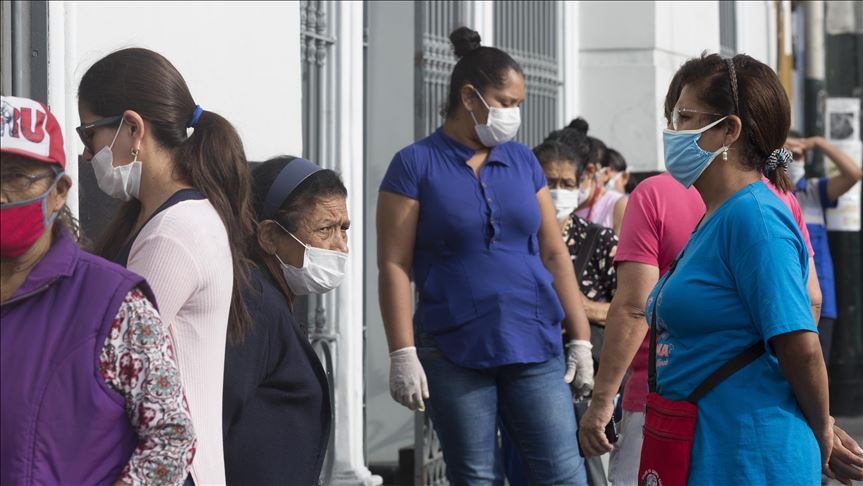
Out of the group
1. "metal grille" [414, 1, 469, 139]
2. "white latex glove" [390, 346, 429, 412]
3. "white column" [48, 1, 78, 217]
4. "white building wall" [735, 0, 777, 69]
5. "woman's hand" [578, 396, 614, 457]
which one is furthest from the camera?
"white building wall" [735, 0, 777, 69]

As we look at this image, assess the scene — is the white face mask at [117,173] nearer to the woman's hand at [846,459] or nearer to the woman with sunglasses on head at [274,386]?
the woman with sunglasses on head at [274,386]

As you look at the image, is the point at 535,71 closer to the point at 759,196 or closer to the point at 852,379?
the point at 852,379

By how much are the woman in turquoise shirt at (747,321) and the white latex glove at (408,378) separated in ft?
5.33

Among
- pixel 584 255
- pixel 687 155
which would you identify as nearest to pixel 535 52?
pixel 584 255

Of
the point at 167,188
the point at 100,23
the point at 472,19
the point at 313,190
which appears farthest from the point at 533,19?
the point at 167,188

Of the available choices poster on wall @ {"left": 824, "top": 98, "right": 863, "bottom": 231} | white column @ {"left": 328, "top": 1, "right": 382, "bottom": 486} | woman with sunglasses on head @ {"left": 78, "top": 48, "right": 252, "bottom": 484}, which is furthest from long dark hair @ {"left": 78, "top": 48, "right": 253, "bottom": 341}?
poster on wall @ {"left": 824, "top": 98, "right": 863, "bottom": 231}

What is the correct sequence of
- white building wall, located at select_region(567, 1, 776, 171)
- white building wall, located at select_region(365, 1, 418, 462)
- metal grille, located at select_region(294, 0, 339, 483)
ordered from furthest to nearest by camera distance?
white building wall, located at select_region(567, 1, 776, 171) < white building wall, located at select_region(365, 1, 418, 462) < metal grille, located at select_region(294, 0, 339, 483)

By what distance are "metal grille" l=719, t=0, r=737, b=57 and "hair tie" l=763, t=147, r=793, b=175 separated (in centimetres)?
883

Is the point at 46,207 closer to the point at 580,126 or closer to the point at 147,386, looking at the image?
the point at 147,386

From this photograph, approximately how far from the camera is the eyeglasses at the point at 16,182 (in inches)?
97.7

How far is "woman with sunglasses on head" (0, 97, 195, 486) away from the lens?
244cm

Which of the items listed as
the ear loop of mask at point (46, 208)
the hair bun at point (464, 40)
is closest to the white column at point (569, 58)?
the hair bun at point (464, 40)

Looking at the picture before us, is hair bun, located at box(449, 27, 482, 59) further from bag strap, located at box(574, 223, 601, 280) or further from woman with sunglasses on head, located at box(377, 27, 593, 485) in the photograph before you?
bag strap, located at box(574, 223, 601, 280)

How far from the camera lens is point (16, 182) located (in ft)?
8.18
